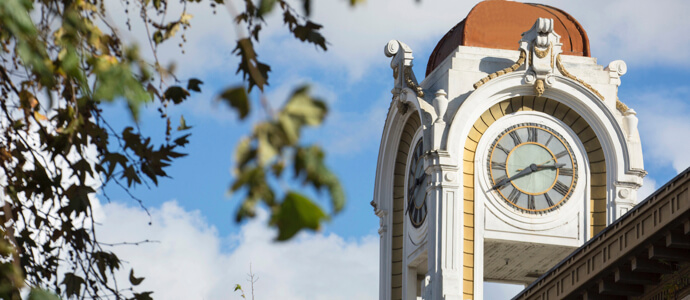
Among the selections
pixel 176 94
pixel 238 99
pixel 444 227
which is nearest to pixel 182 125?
pixel 176 94

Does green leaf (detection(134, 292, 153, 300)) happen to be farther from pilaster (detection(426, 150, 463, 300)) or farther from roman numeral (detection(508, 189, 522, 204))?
roman numeral (detection(508, 189, 522, 204))

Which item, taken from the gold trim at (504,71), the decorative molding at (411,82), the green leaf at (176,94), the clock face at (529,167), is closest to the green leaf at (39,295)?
the green leaf at (176,94)

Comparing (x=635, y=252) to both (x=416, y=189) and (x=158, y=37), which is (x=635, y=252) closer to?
(x=158, y=37)

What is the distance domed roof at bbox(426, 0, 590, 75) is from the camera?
3322cm

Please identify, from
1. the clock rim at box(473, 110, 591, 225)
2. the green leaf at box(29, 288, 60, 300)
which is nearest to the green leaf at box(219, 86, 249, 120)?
the green leaf at box(29, 288, 60, 300)

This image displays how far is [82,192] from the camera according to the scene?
8.23 meters

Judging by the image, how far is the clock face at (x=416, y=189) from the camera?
33.2m

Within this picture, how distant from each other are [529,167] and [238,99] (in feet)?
90.8

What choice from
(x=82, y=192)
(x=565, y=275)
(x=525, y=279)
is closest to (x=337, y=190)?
(x=82, y=192)

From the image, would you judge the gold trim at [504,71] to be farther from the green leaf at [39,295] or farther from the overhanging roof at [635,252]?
the green leaf at [39,295]

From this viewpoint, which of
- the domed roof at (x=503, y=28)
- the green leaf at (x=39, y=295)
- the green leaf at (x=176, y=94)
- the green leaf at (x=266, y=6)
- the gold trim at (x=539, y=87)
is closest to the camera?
the green leaf at (x=39, y=295)

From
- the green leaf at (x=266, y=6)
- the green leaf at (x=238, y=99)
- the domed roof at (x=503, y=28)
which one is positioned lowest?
the green leaf at (x=238, y=99)

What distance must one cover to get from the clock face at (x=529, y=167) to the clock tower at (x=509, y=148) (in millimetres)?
24

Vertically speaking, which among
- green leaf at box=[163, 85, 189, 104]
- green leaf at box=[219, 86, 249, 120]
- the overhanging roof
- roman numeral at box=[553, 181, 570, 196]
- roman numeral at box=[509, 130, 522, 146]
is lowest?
Answer: green leaf at box=[219, 86, 249, 120]
